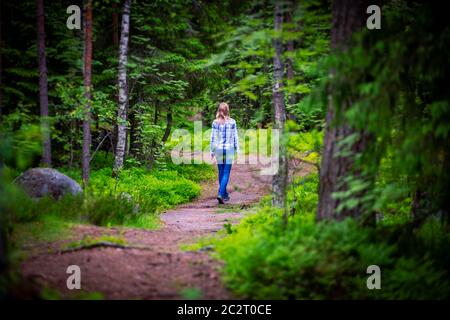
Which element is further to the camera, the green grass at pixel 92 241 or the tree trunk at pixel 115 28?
the tree trunk at pixel 115 28

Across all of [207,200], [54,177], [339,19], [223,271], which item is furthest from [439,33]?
[207,200]

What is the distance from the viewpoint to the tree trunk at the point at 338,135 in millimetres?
5859

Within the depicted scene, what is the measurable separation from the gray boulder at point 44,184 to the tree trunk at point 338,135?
5709mm

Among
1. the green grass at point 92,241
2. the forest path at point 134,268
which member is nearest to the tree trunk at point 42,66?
the forest path at point 134,268

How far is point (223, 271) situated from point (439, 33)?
3.99 m

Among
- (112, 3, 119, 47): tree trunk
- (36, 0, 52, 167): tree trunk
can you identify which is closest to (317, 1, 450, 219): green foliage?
(36, 0, 52, 167): tree trunk

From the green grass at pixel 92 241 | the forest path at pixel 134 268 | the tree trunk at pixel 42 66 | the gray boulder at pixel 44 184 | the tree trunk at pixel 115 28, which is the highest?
the tree trunk at pixel 115 28

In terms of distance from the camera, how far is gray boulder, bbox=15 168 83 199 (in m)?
9.15

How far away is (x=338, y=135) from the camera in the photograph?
5.91m

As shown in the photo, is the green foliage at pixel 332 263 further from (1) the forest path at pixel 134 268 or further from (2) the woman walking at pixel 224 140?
(2) the woman walking at pixel 224 140

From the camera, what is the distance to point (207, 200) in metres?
14.9

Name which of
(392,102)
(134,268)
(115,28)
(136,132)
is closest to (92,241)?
(134,268)

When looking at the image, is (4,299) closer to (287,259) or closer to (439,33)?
(287,259)

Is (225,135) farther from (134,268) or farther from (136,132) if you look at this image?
(134,268)
